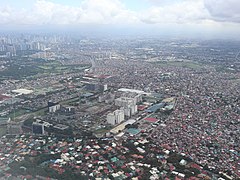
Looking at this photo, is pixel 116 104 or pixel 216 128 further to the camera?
pixel 116 104

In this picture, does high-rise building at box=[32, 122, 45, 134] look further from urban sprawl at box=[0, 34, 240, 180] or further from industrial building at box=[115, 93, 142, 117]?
industrial building at box=[115, 93, 142, 117]

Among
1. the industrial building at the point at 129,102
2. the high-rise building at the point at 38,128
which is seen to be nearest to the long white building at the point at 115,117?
the industrial building at the point at 129,102

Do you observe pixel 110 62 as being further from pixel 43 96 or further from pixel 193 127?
pixel 193 127

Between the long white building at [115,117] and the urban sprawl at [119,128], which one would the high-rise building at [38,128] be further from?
the long white building at [115,117]

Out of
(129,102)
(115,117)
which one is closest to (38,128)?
(115,117)

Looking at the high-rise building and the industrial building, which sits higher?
the industrial building

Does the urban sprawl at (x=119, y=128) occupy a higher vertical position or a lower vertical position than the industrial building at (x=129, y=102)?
lower

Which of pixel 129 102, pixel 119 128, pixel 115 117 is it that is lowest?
pixel 119 128

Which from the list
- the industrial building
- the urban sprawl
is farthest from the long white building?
the industrial building

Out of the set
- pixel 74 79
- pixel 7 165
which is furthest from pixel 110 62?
pixel 7 165

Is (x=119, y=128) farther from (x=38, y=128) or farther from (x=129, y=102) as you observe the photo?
(x=38, y=128)

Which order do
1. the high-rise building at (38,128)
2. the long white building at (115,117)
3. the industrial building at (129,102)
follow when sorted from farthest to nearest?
1. the industrial building at (129,102)
2. the long white building at (115,117)
3. the high-rise building at (38,128)
